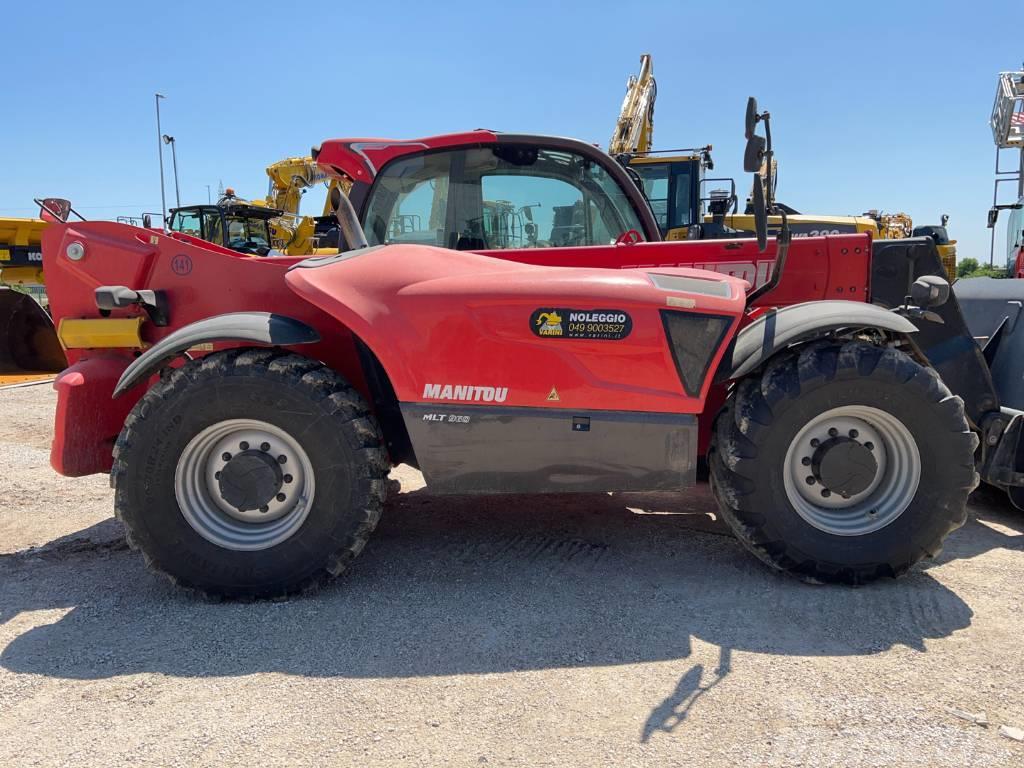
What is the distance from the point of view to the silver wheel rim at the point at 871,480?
3.04m

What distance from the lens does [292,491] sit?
306 cm

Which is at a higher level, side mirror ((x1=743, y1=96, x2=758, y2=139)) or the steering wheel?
side mirror ((x1=743, y1=96, x2=758, y2=139))

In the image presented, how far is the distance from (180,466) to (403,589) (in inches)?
43.2

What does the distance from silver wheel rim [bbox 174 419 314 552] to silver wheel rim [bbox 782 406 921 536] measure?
2.13 m

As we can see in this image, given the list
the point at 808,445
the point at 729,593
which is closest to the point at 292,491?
the point at 729,593

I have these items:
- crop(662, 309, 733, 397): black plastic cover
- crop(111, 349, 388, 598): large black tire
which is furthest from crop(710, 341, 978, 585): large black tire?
crop(111, 349, 388, 598): large black tire

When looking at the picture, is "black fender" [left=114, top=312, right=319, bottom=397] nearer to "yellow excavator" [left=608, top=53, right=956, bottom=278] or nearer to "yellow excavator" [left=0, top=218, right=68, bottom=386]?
"yellow excavator" [left=0, top=218, right=68, bottom=386]

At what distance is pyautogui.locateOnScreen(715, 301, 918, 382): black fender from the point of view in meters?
2.99

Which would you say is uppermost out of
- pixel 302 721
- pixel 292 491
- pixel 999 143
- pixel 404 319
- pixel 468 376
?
pixel 999 143

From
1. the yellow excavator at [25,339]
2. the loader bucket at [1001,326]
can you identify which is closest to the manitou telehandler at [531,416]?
the loader bucket at [1001,326]

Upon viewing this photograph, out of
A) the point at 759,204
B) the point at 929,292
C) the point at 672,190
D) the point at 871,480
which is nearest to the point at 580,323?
the point at 759,204

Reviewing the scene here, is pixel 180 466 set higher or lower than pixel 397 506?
higher

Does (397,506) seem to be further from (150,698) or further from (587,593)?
Result: (150,698)

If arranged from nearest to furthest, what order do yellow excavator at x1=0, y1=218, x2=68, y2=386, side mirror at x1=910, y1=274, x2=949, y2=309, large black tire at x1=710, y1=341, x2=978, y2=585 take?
large black tire at x1=710, y1=341, x2=978, y2=585
side mirror at x1=910, y1=274, x2=949, y2=309
yellow excavator at x1=0, y1=218, x2=68, y2=386
